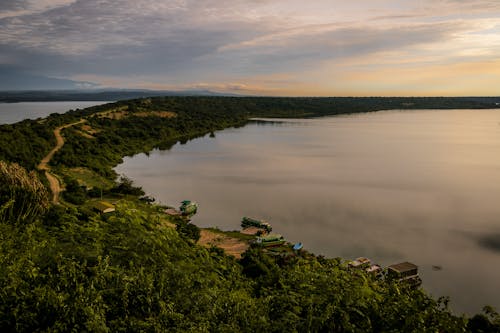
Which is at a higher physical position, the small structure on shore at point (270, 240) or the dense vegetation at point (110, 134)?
the dense vegetation at point (110, 134)

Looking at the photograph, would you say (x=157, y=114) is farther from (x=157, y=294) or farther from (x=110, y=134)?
(x=157, y=294)

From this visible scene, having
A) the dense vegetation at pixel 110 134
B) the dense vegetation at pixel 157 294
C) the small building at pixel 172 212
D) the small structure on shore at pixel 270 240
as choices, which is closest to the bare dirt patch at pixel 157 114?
the dense vegetation at pixel 110 134

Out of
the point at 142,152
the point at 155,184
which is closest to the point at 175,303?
the point at 155,184

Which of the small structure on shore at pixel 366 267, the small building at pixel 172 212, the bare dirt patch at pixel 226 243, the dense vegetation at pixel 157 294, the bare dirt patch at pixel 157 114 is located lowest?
the bare dirt patch at pixel 226 243

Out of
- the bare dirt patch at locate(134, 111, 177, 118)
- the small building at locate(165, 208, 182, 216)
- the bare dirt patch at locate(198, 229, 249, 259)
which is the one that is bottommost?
the bare dirt patch at locate(198, 229, 249, 259)

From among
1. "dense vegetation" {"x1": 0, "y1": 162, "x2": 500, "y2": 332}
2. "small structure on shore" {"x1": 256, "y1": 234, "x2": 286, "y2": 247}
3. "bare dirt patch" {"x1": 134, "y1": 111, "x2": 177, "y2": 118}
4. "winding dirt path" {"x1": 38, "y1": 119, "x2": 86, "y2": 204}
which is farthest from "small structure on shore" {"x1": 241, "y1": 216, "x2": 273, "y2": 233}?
"bare dirt patch" {"x1": 134, "y1": 111, "x2": 177, "y2": 118}

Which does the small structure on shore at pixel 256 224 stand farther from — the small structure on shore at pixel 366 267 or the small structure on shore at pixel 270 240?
the small structure on shore at pixel 366 267

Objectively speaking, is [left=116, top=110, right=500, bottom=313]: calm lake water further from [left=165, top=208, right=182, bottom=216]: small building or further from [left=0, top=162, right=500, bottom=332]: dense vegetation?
[left=0, top=162, right=500, bottom=332]: dense vegetation

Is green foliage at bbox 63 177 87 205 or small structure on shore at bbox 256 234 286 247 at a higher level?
green foliage at bbox 63 177 87 205

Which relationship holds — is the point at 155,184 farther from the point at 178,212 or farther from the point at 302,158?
the point at 302,158
